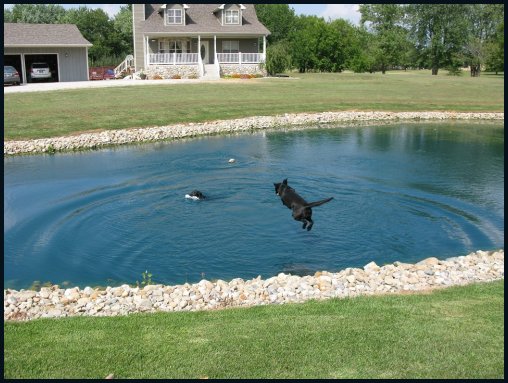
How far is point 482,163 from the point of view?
21359mm

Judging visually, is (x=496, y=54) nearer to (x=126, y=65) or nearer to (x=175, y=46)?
(x=175, y=46)

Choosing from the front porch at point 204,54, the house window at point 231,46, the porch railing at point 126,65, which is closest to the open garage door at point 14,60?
the porch railing at point 126,65

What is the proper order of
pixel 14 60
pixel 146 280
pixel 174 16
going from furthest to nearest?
pixel 174 16 < pixel 14 60 < pixel 146 280

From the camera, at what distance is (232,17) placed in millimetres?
55094

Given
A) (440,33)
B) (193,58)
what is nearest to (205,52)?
(193,58)

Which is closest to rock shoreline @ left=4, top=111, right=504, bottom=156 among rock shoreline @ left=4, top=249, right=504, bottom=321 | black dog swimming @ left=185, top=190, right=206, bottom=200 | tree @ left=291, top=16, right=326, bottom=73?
black dog swimming @ left=185, top=190, right=206, bottom=200

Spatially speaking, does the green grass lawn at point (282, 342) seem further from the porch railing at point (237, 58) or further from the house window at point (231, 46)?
the house window at point (231, 46)

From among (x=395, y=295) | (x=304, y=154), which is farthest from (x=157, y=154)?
(x=395, y=295)

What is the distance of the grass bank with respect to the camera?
28172mm

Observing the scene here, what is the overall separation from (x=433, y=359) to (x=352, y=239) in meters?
6.40

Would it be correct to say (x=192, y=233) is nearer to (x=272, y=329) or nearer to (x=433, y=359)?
(x=272, y=329)

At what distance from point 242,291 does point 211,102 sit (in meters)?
26.2

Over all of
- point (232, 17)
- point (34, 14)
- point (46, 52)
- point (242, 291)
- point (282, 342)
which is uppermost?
point (34, 14)

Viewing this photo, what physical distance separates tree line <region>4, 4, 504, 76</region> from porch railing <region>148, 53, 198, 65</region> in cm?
1645
